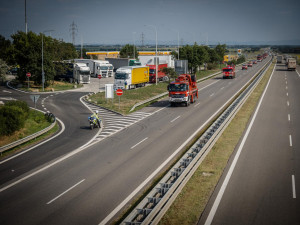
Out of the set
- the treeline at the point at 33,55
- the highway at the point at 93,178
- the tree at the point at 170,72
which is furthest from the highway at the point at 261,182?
the treeline at the point at 33,55

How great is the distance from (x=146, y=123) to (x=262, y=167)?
1314 centimetres

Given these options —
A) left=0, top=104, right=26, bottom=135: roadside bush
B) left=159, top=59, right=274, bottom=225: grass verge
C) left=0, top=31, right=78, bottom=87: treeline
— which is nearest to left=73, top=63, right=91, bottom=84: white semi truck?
left=0, top=31, right=78, bottom=87: treeline

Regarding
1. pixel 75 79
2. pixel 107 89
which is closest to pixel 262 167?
pixel 107 89

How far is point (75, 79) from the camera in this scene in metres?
58.6

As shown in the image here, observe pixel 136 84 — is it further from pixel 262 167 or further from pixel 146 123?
pixel 262 167

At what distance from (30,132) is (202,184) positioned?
16361 millimetres

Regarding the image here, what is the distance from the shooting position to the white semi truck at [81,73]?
57.2 metres

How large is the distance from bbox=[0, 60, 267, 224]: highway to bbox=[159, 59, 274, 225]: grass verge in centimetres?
205

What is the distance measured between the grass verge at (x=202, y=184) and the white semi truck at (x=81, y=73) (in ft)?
127

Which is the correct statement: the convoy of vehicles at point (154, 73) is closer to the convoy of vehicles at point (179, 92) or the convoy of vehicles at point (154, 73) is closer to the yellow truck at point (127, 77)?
the yellow truck at point (127, 77)

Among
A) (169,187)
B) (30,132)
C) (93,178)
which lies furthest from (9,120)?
(169,187)

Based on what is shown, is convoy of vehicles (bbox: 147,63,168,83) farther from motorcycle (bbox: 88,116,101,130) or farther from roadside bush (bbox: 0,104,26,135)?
roadside bush (bbox: 0,104,26,135)

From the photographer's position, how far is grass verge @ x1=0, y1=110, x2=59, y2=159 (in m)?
21.0

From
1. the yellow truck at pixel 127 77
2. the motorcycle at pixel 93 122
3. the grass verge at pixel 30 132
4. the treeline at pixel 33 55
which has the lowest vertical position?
the grass verge at pixel 30 132
